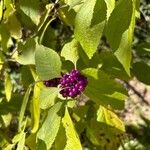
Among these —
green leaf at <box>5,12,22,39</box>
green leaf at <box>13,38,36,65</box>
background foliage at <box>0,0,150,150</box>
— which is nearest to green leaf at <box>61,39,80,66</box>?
background foliage at <box>0,0,150,150</box>

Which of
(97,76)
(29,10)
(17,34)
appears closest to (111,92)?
(97,76)

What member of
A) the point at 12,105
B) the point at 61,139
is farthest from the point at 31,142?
the point at 12,105

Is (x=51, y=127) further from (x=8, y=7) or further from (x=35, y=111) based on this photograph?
(x=8, y=7)

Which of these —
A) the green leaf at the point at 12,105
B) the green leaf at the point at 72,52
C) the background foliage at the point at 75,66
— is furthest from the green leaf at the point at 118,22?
the green leaf at the point at 12,105

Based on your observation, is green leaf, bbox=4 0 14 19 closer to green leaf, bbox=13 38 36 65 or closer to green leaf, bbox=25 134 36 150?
green leaf, bbox=13 38 36 65

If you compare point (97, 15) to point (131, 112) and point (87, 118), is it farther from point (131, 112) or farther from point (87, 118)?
point (131, 112)

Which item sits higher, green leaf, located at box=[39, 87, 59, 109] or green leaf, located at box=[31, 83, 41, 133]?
green leaf, located at box=[39, 87, 59, 109]
